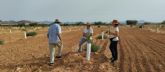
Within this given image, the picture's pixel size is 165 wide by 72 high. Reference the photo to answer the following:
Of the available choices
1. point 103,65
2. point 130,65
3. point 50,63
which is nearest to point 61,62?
point 50,63

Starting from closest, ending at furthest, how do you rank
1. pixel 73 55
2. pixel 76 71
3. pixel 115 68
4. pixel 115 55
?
1. pixel 76 71
2. pixel 115 68
3. pixel 115 55
4. pixel 73 55

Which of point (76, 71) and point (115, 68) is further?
point (115, 68)

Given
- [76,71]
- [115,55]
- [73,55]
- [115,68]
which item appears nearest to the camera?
[76,71]

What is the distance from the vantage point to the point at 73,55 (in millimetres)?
14742

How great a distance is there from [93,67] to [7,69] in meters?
3.21

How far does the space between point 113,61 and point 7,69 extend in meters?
4.39

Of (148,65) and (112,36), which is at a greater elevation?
(112,36)

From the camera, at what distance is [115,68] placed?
Answer: 41.7 feet

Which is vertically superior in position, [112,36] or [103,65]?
[112,36]

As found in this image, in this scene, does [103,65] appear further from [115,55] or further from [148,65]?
[148,65]

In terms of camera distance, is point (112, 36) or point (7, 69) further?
point (112, 36)

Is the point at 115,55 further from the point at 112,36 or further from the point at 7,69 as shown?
the point at 7,69

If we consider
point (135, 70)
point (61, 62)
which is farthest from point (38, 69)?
point (135, 70)

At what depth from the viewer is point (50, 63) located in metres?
12.7
